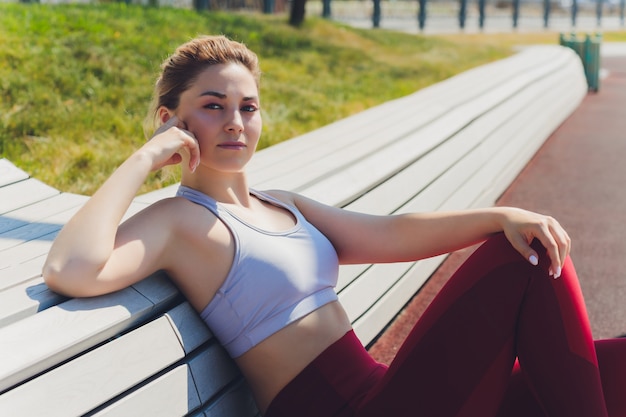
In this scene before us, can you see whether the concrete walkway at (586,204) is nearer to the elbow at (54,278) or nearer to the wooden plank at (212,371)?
Result: the wooden plank at (212,371)

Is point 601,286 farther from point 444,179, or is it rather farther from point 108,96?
point 108,96

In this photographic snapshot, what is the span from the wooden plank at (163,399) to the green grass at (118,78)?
2.66 ft

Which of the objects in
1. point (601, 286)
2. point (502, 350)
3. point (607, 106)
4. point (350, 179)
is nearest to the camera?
point (502, 350)

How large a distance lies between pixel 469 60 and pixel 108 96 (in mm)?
7806

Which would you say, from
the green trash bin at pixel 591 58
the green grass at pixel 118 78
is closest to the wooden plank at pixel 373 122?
the green grass at pixel 118 78

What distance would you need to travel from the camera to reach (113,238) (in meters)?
1.90

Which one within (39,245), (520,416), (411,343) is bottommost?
(520,416)

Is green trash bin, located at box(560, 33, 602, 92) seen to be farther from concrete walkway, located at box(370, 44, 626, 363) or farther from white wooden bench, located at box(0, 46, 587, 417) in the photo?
white wooden bench, located at box(0, 46, 587, 417)

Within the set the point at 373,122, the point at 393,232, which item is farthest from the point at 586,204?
the point at 393,232

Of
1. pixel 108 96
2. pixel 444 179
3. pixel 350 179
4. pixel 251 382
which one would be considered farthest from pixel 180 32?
pixel 251 382

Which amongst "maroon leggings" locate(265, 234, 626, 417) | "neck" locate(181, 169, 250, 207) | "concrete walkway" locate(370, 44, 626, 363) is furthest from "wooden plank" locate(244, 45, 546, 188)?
"maroon leggings" locate(265, 234, 626, 417)

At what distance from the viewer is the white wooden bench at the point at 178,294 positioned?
1728 mm

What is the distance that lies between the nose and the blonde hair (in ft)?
0.50

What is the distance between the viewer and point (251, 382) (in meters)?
2.18
